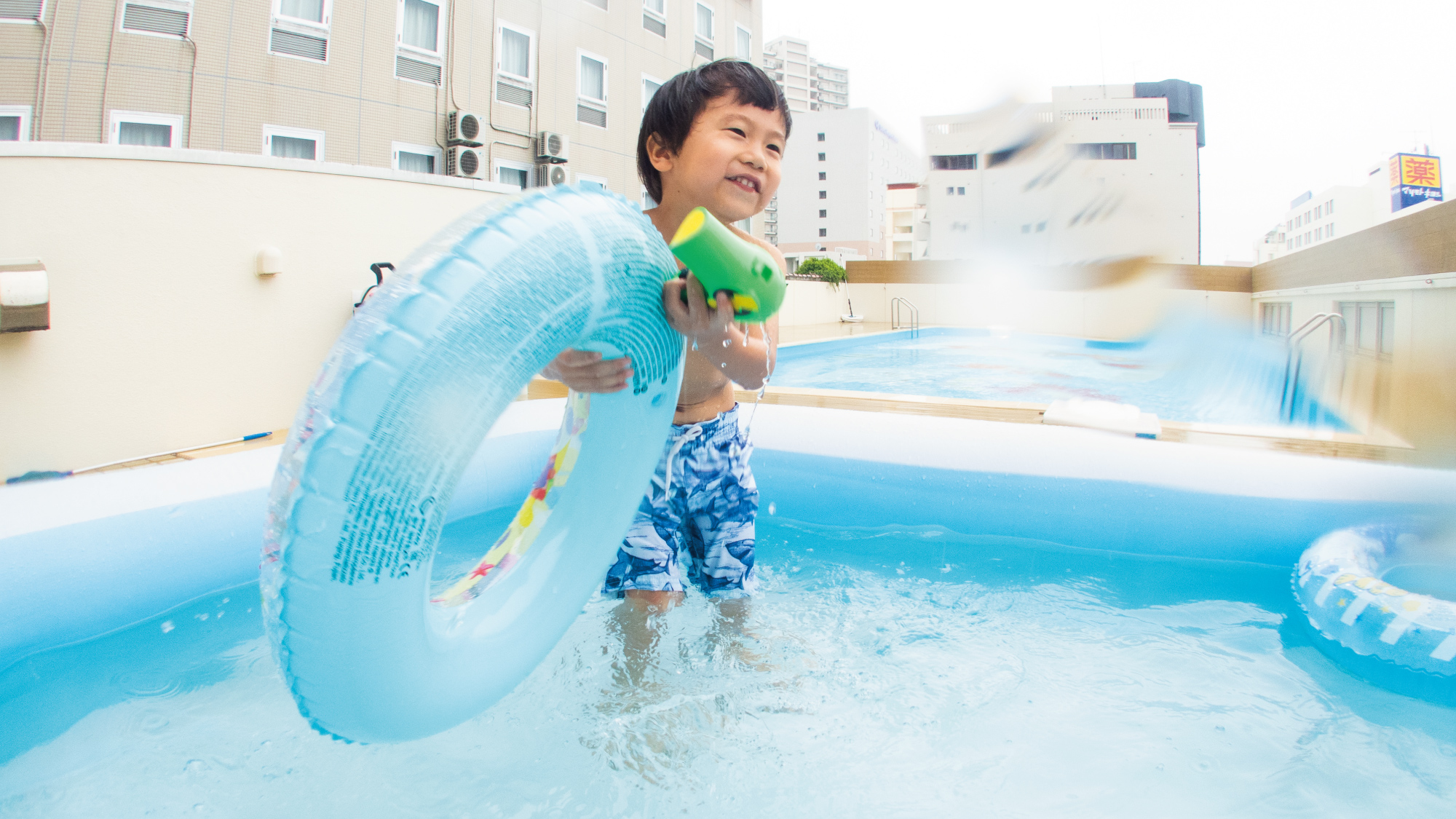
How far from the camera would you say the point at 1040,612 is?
6.14 feet

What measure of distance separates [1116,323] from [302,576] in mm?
13487

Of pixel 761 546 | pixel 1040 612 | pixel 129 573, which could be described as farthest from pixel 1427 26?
pixel 129 573

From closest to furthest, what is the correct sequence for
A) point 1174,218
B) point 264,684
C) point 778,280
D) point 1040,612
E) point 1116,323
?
point 778,280 < point 264,684 < point 1040,612 < point 1174,218 < point 1116,323

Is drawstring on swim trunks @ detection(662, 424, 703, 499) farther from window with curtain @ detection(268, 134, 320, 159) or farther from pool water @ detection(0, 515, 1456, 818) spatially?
window with curtain @ detection(268, 134, 320, 159)

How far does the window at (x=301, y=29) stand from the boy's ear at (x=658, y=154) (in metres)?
7.20

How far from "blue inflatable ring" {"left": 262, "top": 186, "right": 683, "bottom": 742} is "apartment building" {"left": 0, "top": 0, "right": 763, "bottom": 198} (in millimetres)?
4794

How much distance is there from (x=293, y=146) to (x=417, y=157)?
48.9 inches

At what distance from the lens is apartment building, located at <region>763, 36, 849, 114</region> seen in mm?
63875

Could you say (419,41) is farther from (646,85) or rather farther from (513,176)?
(646,85)

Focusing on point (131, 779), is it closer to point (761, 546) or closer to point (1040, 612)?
point (761, 546)

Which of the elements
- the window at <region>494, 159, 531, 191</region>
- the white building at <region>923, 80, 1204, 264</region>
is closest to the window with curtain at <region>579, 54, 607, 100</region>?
the window at <region>494, 159, 531, 191</region>

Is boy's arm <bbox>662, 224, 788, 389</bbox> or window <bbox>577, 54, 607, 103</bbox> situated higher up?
window <bbox>577, 54, 607, 103</bbox>

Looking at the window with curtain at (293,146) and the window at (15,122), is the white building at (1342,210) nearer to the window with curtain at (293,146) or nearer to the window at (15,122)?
the window with curtain at (293,146)

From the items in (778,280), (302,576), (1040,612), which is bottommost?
(1040,612)
